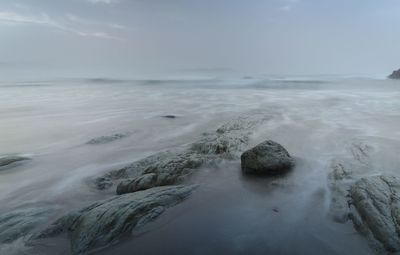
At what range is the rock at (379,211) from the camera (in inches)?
165

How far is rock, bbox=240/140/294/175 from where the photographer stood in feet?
22.4

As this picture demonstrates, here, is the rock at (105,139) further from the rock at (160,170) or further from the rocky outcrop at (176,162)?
the rock at (160,170)

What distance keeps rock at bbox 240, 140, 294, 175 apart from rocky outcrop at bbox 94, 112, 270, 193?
1084mm

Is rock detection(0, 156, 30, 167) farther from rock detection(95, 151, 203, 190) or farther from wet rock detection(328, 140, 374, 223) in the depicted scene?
wet rock detection(328, 140, 374, 223)

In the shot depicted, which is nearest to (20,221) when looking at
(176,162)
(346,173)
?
(176,162)

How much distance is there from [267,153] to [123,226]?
3619 mm

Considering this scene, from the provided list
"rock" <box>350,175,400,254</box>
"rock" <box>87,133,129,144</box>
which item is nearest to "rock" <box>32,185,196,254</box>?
"rock" <box>350,175,400,254</box>

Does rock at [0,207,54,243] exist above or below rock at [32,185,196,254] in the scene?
below

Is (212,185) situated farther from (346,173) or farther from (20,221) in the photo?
(20,221)

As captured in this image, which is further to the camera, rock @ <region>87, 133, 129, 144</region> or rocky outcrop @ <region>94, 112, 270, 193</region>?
rock @ <region>87, 133, 129, 144</region>

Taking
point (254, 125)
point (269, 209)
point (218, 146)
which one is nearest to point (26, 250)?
point (269, 209)

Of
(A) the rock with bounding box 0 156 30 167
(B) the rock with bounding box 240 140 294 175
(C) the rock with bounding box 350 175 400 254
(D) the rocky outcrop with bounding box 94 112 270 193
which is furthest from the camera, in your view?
(A) the rock with bounding box 0 156 30 167

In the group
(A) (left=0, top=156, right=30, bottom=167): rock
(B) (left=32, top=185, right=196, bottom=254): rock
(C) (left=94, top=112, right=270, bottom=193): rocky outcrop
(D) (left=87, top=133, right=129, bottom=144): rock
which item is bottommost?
(D) (left=87, top=133, right=129, bottom=144): rock

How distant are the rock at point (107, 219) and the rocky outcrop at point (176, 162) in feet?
2.92
